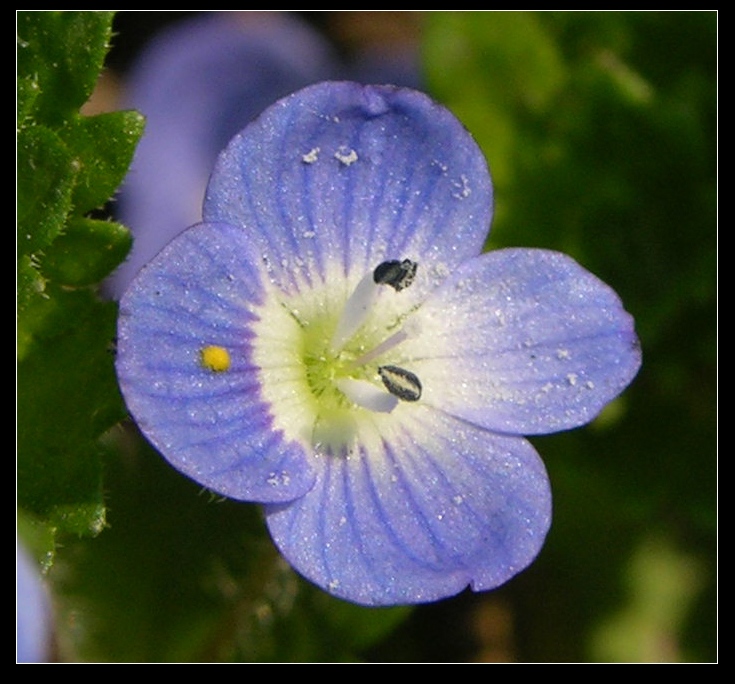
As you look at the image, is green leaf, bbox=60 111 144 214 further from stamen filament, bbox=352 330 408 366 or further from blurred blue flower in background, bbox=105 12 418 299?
blurred blue flower in background, bbox=105 12 418 299

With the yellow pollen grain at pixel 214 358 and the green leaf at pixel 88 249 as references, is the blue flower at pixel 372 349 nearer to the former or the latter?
the yellow pollen grain at pixel 214 358

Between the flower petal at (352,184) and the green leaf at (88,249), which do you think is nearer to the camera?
the flower petal at (352,184)

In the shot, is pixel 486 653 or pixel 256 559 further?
pixel 486 653

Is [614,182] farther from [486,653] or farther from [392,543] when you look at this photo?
[392,543]

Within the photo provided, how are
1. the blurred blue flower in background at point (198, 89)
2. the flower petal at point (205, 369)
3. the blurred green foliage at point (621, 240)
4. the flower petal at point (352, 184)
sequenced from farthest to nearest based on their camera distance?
the blurred blue flower in background at point (198, 89)
the blurred green foliage at point (621, 240)
the flower petal at point (352, 184)
the flower petal at point (205, 369)

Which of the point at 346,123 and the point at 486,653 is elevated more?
the point at 346,123

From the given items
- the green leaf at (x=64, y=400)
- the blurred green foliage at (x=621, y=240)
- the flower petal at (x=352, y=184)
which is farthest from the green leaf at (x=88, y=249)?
the blurred green foliage at (x=621, y=240)

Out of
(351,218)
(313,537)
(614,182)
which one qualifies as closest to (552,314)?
(351,218)
